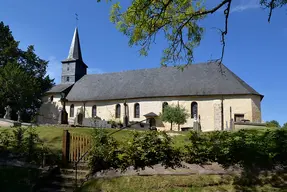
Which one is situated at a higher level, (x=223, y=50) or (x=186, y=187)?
(x=223, y=50)

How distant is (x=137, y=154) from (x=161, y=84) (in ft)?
86.9

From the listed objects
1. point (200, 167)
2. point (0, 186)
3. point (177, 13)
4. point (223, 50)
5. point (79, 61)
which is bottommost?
point (0, 186)

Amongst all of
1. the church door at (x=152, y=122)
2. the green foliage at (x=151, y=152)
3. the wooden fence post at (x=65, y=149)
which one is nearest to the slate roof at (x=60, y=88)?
the church door at (x=152, y=122)

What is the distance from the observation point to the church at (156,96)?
2909 cm

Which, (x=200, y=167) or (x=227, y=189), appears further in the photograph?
(x=200, y=167)

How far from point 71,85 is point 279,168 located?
37.2 metres

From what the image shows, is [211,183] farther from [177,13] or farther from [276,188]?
[177,13]

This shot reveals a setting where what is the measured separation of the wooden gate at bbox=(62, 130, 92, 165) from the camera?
9477mm

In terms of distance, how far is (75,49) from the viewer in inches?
1754

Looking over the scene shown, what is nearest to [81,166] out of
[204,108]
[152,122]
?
[204,108]

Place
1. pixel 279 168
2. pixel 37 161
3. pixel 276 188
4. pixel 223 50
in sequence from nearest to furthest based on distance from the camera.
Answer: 1. pixel 276 188
2. pixel 279 168
3. pixel 37 161
4. pixel 223 50

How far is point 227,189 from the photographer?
7.03 meters

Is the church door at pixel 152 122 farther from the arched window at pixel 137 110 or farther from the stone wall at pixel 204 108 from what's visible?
the arched window at pixel 137 110

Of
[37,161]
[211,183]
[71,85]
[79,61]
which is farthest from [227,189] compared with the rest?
[79,61]
